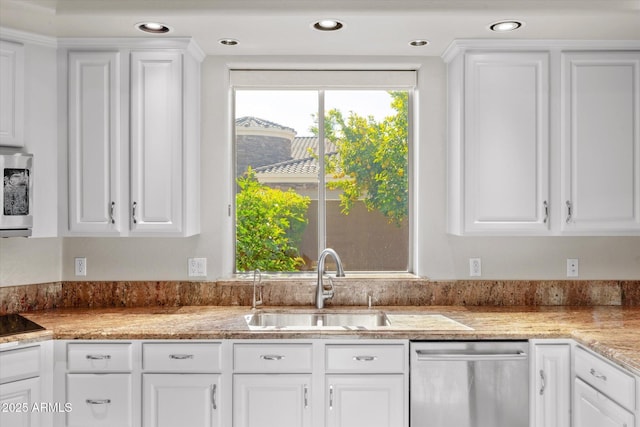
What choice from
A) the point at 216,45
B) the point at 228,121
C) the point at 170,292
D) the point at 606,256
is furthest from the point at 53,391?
the point at 606,256

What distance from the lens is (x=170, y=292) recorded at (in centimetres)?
307

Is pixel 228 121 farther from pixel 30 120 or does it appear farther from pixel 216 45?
pixel 30 120

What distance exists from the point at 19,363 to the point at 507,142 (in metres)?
2.60

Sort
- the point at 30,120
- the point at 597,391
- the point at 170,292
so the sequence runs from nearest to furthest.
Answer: the point at 597,391 < the point at 30,120 < the point at 170,292

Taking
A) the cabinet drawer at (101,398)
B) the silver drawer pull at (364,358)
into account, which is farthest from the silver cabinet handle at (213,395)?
the silver drawer pull at (364,358)

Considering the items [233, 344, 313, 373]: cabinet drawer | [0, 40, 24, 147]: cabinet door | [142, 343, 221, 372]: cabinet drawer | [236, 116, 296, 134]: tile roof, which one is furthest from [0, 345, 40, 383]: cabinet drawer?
[236, 116, 296, 134]: tile roof

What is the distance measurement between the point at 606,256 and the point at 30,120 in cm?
331

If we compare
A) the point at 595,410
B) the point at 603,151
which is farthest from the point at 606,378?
the point at 603,151

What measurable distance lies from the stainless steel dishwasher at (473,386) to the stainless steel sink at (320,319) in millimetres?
479

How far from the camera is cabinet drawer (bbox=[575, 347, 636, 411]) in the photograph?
1899mm

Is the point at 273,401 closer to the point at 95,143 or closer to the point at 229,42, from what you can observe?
the point at 95,143

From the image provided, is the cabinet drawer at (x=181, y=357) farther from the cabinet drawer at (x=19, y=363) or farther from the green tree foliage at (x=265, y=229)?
the green tree foliage at (x=265, y=229)

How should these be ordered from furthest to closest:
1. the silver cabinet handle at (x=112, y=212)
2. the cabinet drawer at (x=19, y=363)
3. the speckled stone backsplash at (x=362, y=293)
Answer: the speckled stone backsplash at (x=362, y=293), the silver cabinet handle at (x=112, y=212), the cabinet drawer at (x=19, y=363)

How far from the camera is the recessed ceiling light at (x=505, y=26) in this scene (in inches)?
99.4
